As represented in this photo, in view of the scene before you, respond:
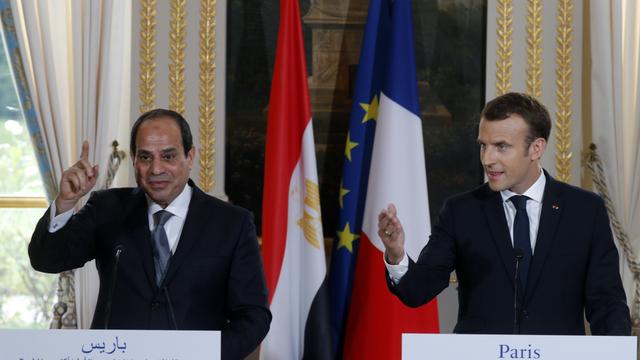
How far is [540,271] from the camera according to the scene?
301 cm

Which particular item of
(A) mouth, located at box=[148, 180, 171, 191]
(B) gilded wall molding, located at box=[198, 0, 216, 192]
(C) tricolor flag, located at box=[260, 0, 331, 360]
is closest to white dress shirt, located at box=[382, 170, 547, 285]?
(A) mouth, located at box=[148, 180, 171, 191]

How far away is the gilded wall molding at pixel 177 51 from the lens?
4.91 meters

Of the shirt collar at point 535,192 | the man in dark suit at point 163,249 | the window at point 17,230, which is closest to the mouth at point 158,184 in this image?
the man in dark suit at point 163,249

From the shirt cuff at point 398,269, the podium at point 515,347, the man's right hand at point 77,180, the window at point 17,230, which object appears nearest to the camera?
the podium at point 515,347

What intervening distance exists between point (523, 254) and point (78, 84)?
8.87 feet

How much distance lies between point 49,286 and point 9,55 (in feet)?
4.20

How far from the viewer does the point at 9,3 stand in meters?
4.89

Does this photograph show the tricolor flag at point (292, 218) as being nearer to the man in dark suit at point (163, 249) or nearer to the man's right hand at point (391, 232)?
the man in dark suit at point (163, 249)

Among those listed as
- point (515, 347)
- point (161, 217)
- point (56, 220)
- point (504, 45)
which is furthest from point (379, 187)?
point (515, 347)

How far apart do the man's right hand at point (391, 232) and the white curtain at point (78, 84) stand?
2324 millimetres

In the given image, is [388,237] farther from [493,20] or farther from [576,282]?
[493,20]

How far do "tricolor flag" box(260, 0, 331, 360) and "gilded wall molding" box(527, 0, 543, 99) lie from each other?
118cm

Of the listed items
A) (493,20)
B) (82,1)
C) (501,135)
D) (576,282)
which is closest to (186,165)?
(501,135)

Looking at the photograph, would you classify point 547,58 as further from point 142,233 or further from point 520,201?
point 142,233
